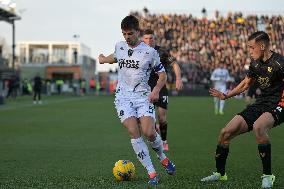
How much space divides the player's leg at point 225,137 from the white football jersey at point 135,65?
4.07ft

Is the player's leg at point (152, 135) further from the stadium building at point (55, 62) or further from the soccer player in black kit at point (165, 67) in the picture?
the stadium building at point (55, 62)

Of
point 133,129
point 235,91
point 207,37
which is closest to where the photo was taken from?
point 133,129

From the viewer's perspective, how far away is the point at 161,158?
27.9 ft

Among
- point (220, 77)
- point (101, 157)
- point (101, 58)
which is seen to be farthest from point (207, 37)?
point (101, 58)

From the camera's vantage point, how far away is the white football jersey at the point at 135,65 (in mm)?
8133

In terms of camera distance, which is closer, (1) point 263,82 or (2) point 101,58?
(1) point 263,82

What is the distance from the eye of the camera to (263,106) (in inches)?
311

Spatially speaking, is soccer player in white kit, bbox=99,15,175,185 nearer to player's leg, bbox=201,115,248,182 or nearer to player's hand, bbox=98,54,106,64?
player's hand, bbox=98,54,106,64

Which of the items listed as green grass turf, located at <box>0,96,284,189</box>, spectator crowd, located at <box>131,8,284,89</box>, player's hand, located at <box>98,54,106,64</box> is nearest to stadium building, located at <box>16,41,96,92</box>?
spectator crowd, located at <box>131,8,284,89</box>

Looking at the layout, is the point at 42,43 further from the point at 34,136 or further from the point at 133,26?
the point at 133,26

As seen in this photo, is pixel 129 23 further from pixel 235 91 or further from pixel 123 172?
pixel 123 172

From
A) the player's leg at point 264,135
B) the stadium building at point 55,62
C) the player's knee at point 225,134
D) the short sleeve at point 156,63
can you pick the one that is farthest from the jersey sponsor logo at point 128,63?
the stadium building at point 55,62

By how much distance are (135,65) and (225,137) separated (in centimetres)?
158

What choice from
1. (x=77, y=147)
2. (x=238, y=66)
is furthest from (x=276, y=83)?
(x=238, y=66)
